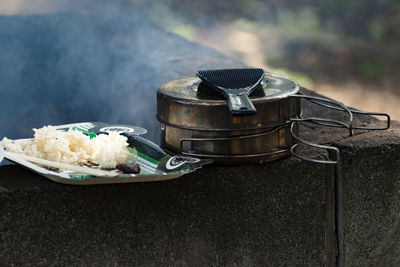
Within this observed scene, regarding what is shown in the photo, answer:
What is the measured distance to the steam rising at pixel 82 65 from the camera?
2910mm

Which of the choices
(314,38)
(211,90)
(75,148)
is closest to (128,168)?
(75,148)

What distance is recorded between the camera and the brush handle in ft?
6.12

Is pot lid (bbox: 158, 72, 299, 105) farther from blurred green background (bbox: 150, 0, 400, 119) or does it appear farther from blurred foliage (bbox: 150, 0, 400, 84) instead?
blurred foliage (bbox: 150, 0, 400, 84)

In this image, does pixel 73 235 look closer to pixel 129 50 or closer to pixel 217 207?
pixel 217 207

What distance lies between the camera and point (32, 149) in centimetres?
200

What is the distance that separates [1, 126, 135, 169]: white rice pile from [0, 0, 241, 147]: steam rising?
2.33 ft

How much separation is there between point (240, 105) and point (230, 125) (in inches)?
6.0

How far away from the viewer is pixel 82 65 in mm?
3244

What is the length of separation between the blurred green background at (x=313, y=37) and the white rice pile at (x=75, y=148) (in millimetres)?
3224

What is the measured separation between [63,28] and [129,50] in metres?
0.43

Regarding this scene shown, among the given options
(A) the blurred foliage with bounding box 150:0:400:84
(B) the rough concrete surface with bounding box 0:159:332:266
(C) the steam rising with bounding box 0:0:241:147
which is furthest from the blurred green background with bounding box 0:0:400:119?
(B) the rough concrete surface with bounding box 0:159:332:266

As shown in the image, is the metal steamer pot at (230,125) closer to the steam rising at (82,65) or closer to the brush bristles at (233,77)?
the brush bristles at (233,77)

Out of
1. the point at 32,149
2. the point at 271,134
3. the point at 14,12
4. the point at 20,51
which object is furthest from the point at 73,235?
the point at 14,12

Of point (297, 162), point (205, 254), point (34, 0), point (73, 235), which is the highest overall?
point (34, 0)
